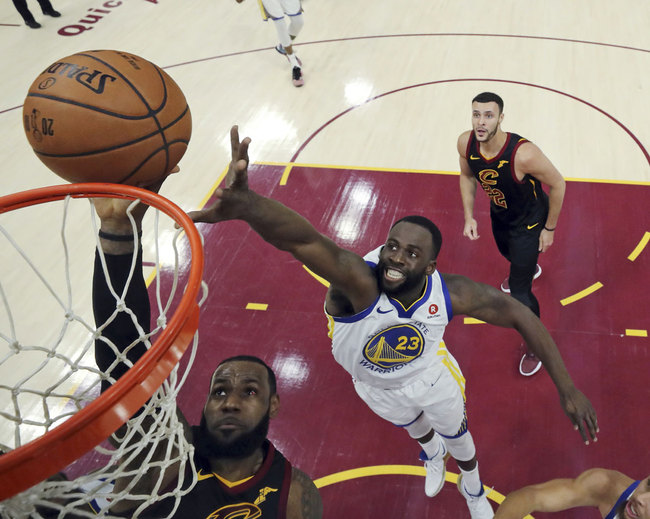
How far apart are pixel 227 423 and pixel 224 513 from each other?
0.35m

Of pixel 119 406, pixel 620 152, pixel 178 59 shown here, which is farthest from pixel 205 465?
pixel 178 59

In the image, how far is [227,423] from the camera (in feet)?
8.13

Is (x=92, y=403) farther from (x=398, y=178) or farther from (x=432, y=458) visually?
(x=398, y=178)

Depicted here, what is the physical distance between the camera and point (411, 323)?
2.78 m

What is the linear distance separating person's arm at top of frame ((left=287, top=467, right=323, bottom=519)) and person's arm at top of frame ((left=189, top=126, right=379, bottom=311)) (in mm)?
778

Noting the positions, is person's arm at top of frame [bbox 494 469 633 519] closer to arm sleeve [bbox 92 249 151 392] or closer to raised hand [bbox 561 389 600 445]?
raised hand [bbox 561 389 600 445]

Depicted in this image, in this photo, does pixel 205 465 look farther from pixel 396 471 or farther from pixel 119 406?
pixel 396 471

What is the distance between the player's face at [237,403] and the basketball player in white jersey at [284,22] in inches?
216

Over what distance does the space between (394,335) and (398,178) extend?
3.27 metres

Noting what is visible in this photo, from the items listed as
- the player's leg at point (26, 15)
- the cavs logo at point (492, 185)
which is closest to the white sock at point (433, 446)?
the cavs logo at point (492, 185)

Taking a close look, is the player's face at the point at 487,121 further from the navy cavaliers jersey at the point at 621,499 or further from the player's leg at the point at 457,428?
the navy cavaliers jersey at the point at 621,499

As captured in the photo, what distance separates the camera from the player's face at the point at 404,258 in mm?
2656

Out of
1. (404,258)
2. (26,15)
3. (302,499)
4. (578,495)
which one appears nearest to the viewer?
(302,499)

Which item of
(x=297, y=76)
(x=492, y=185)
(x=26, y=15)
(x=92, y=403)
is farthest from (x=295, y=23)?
(x=92, y=403)
